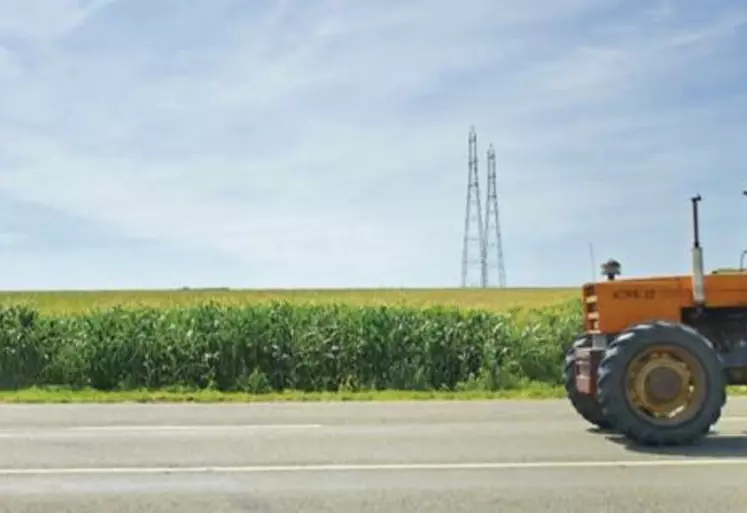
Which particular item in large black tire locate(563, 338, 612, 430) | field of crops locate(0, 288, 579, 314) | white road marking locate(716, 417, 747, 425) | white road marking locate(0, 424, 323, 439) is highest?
field of crops locate(0, 288, 579, 314)

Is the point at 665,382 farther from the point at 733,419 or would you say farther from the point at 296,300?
the point at 296,300

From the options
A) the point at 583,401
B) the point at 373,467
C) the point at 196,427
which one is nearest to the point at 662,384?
the point at 583,401

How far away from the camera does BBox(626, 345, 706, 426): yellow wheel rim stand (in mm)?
10984

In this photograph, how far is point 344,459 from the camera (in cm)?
1015

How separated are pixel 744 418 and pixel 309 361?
11.1 meters

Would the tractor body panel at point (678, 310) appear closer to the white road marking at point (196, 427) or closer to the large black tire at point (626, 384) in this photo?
the large black tire at point (626, 384)

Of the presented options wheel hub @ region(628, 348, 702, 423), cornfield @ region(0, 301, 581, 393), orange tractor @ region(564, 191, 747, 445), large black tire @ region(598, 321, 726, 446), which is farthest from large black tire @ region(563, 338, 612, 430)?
cornfield @ region(0, 301, 581, 393)

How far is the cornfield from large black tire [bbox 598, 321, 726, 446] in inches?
457

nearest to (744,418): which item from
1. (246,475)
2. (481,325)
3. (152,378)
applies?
(246,475)

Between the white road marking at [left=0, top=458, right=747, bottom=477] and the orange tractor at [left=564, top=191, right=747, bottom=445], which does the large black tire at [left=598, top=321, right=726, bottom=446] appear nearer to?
the orange tractor at [left=564, top=191, right=747, bottom=445]

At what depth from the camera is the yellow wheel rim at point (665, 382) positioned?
10984mm

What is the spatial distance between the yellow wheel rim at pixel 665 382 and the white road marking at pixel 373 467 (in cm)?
116

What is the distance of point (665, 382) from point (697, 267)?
4.10ft

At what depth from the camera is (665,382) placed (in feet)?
36.2
